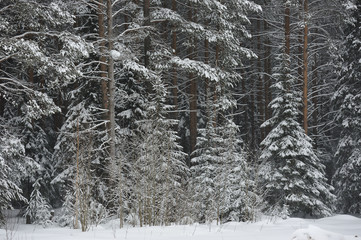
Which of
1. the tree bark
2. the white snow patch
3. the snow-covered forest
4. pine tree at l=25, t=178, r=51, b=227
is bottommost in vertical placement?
pine tree at l=25, t=178, r=51, b=227

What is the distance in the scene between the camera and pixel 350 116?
61.4 feet

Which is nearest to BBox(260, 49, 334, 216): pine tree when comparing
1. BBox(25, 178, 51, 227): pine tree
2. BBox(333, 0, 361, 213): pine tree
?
BBox(333, 0, 361, 213): pine tree

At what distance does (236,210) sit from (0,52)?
400 inches

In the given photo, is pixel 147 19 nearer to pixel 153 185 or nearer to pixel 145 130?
pixel 145 130

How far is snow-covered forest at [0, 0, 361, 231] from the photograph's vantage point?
1032 centimetres

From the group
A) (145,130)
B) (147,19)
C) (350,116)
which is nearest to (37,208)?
(145,130)

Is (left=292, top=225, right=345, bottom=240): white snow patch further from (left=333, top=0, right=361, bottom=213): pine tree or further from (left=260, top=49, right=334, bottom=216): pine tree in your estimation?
(left=333, top=0, right=361, bottom=213): pine tree

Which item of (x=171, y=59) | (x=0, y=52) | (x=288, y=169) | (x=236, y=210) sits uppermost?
(x=171, y=59)

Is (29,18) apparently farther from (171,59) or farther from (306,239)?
(306,239)

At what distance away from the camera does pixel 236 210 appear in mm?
13766

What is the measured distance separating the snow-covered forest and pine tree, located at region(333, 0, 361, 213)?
2.6 inches

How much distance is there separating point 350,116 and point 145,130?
13.0m

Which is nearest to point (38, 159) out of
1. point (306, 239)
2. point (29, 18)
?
point (29, 18)

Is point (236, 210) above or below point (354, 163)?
below
